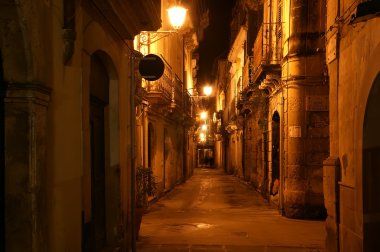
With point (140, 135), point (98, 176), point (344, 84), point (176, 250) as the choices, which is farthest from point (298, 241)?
point (140, 135)

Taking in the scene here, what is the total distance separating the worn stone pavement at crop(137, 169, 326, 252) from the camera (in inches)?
356

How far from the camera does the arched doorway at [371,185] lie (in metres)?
5.95

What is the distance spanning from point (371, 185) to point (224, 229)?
216 inches

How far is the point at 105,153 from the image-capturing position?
7.05 m

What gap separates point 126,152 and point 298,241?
4.46m

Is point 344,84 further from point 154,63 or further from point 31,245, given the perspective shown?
point 31,245

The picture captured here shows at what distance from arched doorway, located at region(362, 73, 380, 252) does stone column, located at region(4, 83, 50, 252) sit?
14.2 feet

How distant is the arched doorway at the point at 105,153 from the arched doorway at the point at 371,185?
12.3 feet

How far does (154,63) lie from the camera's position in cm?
791

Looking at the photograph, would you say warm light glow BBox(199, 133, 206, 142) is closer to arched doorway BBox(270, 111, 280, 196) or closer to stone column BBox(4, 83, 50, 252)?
arched doorway BBox(270, 111, 280, 196)

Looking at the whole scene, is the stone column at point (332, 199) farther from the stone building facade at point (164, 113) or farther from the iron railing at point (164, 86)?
the iron railing at point (164, 86)

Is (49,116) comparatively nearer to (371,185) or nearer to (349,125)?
(371,185)

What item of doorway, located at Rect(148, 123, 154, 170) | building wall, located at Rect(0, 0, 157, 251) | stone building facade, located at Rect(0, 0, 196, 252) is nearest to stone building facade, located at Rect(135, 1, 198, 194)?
doorway, located at Rect(148, 123, 154, 170)

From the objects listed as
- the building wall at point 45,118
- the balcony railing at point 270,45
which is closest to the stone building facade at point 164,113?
the balcony railing at point 270,45
